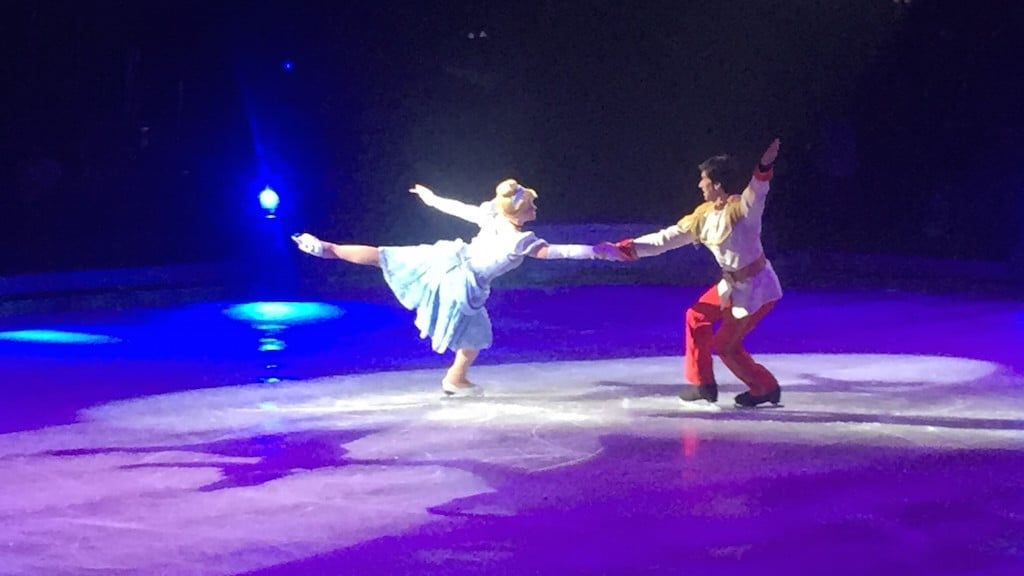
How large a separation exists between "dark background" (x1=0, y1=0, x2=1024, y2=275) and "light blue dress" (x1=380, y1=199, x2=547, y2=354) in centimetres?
912

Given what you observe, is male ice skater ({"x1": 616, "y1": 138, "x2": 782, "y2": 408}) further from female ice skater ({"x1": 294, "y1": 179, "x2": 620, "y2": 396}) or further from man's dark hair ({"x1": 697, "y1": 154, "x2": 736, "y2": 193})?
female ice skater ({"x1": 294, "y1": 179, "x2": 620, "y2": 396})

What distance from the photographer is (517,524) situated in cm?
575

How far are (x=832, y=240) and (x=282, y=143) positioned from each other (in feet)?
24.5

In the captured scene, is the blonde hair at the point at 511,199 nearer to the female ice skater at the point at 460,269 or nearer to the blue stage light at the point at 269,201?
the female ice skater at the point at 460,269

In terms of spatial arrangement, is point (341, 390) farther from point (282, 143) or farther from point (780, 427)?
point (282, 143)

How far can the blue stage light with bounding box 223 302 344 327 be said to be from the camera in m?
13.1

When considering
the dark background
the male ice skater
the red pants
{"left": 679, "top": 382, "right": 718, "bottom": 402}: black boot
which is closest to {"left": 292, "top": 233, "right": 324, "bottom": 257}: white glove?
the male ice skater

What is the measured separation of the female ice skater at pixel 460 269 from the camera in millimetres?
8422

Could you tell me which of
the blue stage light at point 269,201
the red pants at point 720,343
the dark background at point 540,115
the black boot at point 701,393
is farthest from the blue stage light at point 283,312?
the red pants at point 720,343

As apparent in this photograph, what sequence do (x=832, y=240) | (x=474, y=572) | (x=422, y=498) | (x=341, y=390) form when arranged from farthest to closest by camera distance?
(x=832, y=240), (x=341, y=390), (x=422, y=498), (x=474, y=572)

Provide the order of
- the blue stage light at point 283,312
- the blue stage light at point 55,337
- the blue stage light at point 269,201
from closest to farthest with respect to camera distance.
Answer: the blue stage light at point 55,337 < the blue stage light at point 283,312 < the blue stage light at point 269,201

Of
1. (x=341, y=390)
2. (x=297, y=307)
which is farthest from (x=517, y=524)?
(x=297, y=307)

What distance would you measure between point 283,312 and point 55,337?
97.3 inches

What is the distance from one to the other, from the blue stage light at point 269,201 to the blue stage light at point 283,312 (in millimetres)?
3725
